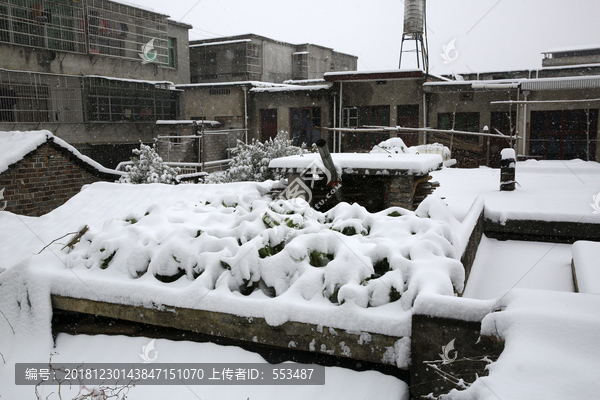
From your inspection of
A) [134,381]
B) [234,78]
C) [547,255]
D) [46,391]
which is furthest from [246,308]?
[234,78]

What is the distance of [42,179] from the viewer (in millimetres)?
8062

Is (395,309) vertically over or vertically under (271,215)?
under

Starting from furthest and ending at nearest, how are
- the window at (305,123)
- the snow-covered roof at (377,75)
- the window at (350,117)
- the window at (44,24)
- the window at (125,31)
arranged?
the window at (125,31) < the window at (305,123) < the window at (350,117) < the window at (44,24) < the snow-covered roof at (377,75)

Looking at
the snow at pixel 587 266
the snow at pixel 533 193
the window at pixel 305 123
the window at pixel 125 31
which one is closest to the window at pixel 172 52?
the window at pixel 125 31

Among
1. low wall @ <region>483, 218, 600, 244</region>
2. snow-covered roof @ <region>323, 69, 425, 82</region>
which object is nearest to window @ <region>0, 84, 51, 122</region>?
snow-covered roof @ <region>323, 69, 425, 82</region>

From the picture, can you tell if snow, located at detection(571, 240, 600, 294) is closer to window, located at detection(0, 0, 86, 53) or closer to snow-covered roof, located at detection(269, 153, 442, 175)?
snow-covered roof, located at detection(269, 153, 442, 175)

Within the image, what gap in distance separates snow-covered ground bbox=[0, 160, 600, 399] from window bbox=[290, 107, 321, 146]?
15.4 m

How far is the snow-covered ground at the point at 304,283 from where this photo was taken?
1.86 m

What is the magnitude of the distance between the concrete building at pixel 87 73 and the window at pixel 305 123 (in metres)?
7.19

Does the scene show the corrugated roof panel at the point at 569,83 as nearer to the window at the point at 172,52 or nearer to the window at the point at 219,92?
the window at the point at 219,92

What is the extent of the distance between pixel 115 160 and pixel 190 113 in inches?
184

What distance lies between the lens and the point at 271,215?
367cm

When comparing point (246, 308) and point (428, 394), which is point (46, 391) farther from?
point (428, 394)

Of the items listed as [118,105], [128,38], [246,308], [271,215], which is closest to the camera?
[246,308]
